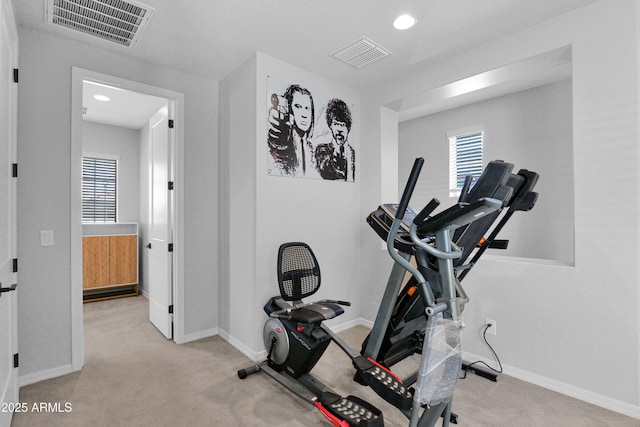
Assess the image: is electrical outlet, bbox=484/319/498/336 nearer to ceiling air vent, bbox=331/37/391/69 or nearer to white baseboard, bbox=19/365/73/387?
ceiling air vent, bbox=331/37/391/69

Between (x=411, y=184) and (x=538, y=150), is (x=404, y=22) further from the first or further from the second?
(x=538, y=150)

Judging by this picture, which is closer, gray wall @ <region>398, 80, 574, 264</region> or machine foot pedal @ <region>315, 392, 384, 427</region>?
machine foot pedal @ <region>315, 392, 384, 427</region>

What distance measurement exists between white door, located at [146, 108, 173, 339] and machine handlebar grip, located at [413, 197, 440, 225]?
102 inches

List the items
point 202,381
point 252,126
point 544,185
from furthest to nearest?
point 544,185
point 252,126
point 202,381

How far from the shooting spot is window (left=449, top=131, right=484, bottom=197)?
4559 millimetres

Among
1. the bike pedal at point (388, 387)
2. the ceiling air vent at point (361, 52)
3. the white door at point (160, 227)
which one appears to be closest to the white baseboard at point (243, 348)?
the white door at point (160, 227)

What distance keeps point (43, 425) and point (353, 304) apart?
2.70m

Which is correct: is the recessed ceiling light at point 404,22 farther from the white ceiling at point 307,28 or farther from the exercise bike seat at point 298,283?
the exercise bike seat at point 298,283

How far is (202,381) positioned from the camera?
245cm

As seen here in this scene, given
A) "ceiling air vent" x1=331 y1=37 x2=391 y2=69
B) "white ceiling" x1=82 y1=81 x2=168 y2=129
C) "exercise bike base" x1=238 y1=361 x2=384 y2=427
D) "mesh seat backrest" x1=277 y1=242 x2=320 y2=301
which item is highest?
"white ceiling" x1=82 y1=81 x2=168 y2=129

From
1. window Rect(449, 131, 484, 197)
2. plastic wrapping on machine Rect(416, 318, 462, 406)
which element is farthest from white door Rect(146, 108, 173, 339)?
window Rect(449, 131, 484, 197)

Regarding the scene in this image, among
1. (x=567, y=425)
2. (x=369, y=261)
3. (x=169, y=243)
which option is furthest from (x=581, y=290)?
(x=169, y=243)

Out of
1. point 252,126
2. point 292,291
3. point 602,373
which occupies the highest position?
point 252,126

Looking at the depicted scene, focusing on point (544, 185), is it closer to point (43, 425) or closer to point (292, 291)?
point (292, 291)
